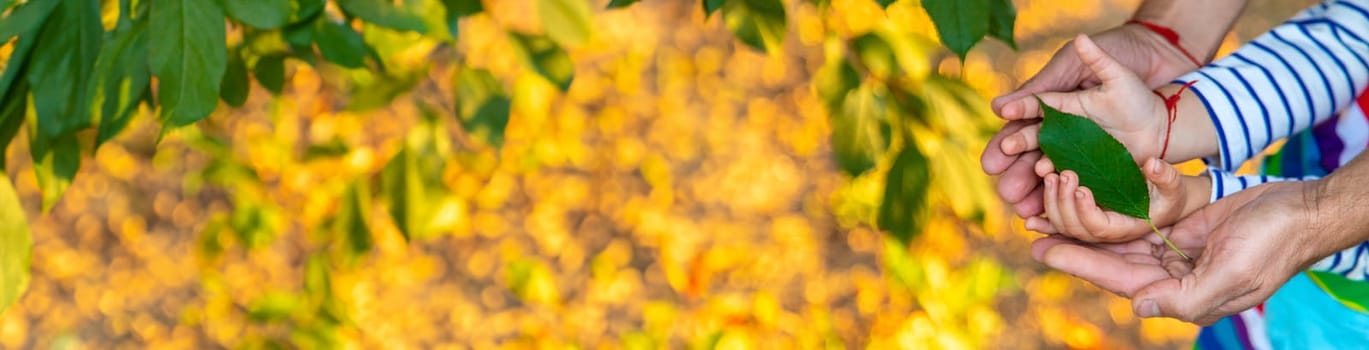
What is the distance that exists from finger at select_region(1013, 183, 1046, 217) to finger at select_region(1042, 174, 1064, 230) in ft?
0.11

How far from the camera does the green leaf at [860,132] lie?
112 centimetres

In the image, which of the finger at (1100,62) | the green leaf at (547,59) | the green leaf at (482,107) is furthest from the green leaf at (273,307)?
the finger at (1100,62)

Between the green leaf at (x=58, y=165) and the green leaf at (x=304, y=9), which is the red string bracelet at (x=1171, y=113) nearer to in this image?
the green leaf at (x=304, y=9)

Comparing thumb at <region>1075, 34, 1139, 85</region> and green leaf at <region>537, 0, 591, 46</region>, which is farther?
green leaf at <region>537, 0, 591, 46</region>

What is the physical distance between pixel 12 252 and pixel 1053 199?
2.18ft

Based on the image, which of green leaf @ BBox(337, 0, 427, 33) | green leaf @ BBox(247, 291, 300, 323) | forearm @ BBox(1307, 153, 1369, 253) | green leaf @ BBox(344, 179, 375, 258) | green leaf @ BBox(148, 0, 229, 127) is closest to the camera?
green leaf @ BBox(148, 0, 229, 127)

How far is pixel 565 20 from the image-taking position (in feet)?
3.94

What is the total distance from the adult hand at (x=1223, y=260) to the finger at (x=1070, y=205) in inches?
0.4

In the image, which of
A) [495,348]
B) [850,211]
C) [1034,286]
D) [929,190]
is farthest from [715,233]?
[929,190]

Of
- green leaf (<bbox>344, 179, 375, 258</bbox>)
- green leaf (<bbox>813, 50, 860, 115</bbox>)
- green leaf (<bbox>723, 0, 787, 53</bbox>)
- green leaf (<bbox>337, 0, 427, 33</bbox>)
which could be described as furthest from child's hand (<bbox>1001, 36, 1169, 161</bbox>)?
green leaf (<bbox>344, 179, 375, 258</bbox>)

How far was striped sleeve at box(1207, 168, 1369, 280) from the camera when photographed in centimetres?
85

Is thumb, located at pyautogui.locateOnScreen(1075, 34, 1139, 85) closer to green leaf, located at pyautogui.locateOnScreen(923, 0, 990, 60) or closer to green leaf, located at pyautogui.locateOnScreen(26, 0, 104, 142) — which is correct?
green leaf, located at pyautogui.locateOnScreen(923, 0, 990, 60)

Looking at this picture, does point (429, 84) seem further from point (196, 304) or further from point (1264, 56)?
point (1264, 56)

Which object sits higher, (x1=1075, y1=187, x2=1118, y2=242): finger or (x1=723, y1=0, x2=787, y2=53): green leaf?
(x1=1075, y1=187, x2=1118, y2=242): finger
